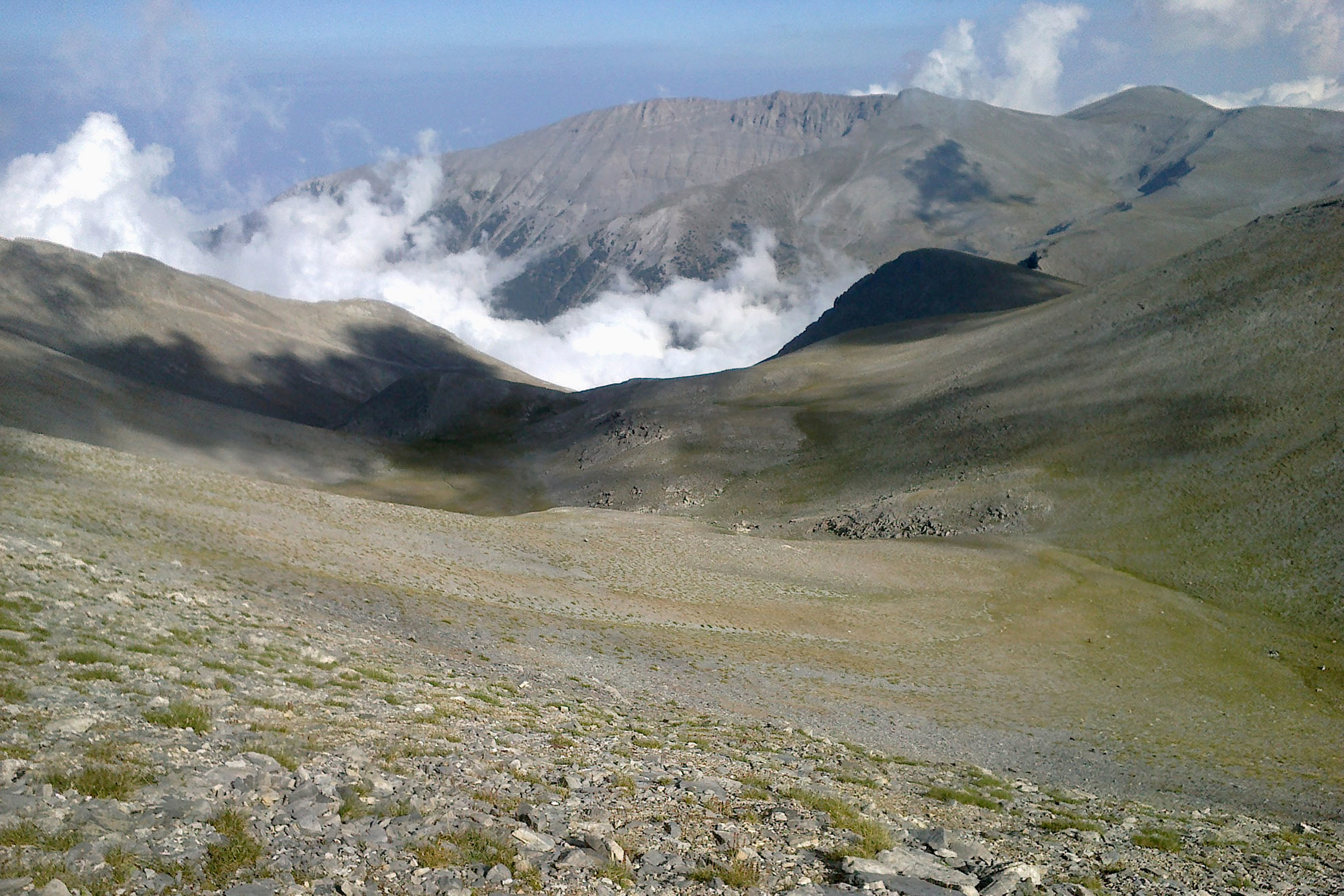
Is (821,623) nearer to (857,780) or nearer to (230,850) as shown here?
(857,780)

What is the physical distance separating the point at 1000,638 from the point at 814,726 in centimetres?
1887

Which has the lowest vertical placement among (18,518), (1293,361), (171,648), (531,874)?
(531,874)

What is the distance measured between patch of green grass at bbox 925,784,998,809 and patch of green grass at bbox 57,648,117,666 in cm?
1535

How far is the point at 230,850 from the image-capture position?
32.6 feet

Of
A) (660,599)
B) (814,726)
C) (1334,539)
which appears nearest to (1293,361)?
(1334,539)

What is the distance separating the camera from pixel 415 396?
15975cm

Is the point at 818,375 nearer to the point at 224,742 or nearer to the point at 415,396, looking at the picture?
the point at 415,396

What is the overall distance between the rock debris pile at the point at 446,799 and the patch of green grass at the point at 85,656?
0.19ft

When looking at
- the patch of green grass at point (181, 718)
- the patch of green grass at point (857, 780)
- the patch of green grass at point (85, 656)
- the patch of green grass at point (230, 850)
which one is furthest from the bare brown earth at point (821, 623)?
the patch of green grass at point (230, 850)

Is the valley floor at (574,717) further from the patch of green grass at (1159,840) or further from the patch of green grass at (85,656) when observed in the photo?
the patch of green grass at (1159,840)

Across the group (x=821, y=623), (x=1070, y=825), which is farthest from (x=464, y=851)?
(x=821, y=623)

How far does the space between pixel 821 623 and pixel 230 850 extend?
102ft

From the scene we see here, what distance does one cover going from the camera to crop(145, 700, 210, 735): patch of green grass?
13.3 m

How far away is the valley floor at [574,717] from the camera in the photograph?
36.1 feet
